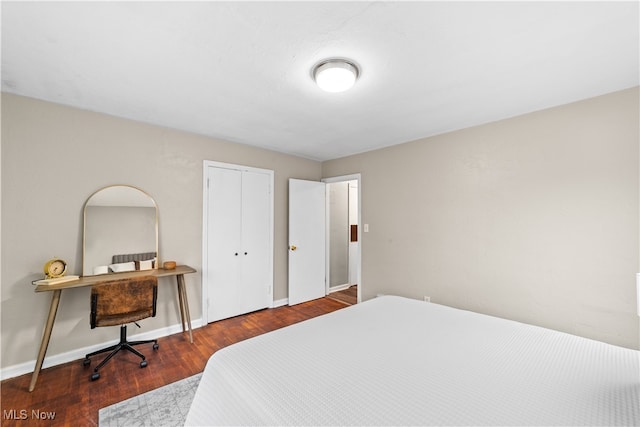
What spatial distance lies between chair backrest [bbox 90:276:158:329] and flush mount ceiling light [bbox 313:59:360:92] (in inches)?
90.8

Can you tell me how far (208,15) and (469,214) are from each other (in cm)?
293

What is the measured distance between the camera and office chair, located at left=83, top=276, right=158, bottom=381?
7.23 ft

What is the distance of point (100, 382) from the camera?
6.95ft

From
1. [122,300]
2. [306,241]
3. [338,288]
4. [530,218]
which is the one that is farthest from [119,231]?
[530,218]

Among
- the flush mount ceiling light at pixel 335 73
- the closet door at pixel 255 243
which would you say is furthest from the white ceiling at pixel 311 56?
the closet door at pixel 255 243

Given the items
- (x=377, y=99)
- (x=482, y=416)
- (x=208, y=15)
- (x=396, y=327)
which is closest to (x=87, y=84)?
(x=208, y=15)

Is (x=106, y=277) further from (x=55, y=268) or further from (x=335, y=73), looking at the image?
(x=335, y=73)

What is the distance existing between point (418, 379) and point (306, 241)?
321 centimetres

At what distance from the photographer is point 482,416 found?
37.1 inches

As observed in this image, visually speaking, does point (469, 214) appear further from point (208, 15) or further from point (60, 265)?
point (60, 265)

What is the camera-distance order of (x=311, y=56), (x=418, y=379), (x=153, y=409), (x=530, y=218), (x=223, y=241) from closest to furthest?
(x=418, y=379) < (x=311, y=56) < (x=153, y=409) < (x=530, y=218) < (x=223, y=241)

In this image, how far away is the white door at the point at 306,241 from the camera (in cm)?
411

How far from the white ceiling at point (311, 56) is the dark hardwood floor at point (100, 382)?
2.35 m

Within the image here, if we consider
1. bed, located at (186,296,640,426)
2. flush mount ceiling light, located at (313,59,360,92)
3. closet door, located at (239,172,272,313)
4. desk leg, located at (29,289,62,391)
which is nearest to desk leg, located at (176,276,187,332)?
closet door, located at (239,172,272,313)
